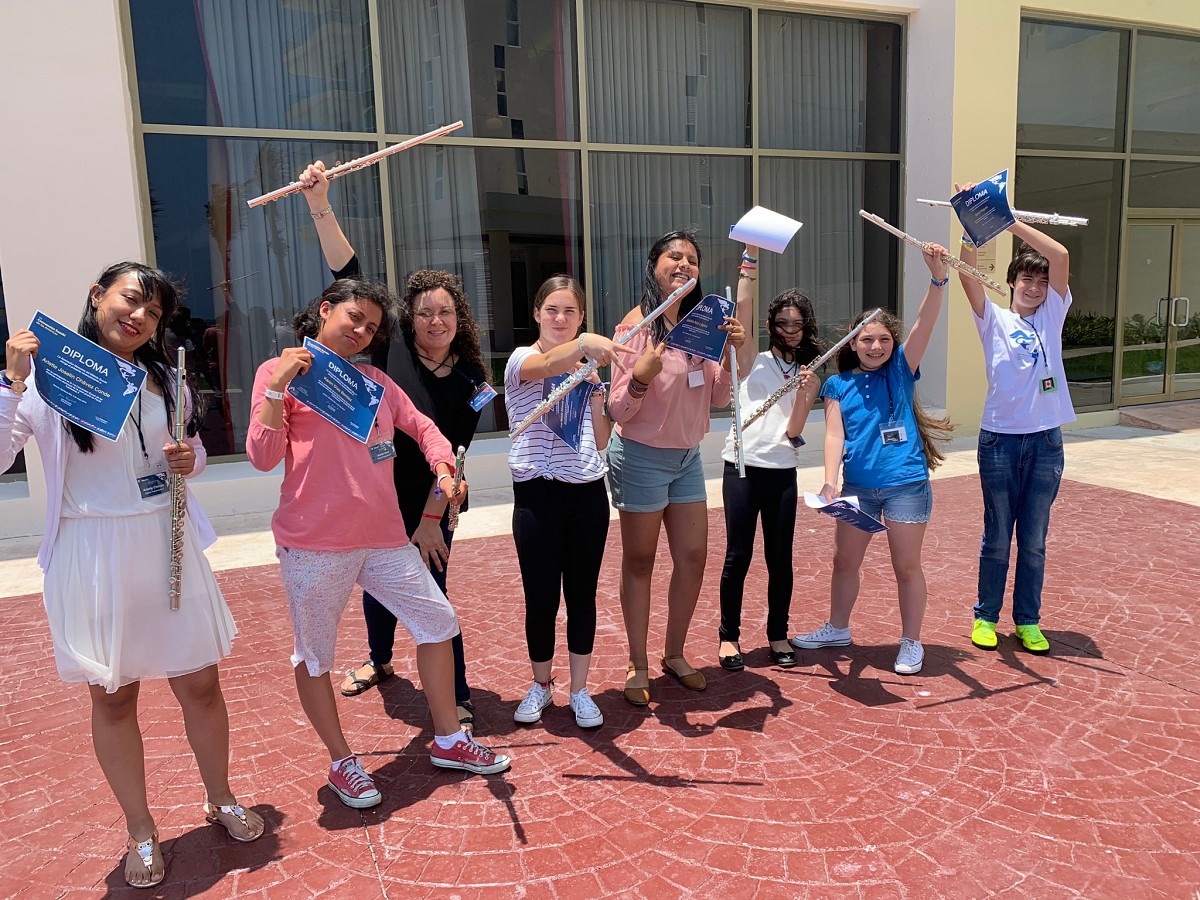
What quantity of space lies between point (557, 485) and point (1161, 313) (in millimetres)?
11498

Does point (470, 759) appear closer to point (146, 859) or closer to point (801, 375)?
point (146, 859)

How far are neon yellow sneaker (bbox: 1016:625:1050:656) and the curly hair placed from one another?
9.56 ft

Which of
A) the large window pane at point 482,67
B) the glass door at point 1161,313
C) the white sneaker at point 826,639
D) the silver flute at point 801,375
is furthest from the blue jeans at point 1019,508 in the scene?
the glass door at point 1161,313

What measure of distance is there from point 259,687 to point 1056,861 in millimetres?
3281

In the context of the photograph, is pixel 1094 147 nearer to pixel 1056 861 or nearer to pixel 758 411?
pixel 758 411

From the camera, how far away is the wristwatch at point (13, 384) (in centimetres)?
226

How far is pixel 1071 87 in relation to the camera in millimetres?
10297

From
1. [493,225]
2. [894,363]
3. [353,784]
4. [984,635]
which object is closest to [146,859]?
[353,784]

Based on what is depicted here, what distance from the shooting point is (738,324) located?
3307 mm

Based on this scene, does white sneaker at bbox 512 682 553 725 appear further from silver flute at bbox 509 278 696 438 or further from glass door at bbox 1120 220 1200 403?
glass door at bbox 1120 220 1200 403

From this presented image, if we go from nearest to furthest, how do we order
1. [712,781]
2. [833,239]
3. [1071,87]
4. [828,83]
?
[712,781] < [828,83] < [833,239] < [1071,87]

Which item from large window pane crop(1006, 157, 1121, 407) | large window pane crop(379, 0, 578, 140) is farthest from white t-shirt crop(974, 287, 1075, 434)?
large window pane crop(1006, 157, 1121, 407)

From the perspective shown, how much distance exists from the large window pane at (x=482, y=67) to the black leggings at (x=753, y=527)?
5.80 meters

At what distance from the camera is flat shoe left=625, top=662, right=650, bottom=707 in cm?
359
